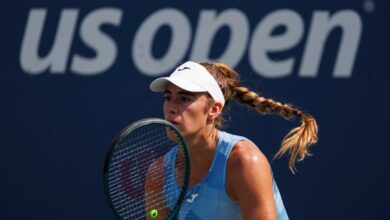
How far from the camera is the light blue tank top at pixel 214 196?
2.88 metres

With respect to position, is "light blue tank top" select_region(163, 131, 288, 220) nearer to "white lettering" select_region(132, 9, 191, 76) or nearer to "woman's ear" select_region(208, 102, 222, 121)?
"woman's ear" select_region(208, 102, 222, 121)

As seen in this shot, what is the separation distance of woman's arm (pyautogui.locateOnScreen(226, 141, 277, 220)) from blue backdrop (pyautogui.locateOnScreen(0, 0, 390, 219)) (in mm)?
1659

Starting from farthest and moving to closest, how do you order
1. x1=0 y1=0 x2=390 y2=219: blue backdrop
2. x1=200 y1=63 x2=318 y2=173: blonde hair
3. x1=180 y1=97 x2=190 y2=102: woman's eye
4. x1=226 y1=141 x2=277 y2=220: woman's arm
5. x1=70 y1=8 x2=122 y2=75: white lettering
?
x1=70 y1=8 x2=122 y2=75: white lettering
x1=0 y1=0 x2=390 y2=219: blue backdrop
x1=200 y1=63 x2=318 y2=173: blonde hair
x1=180 y1=97 x2=190 y2=102: woman's eye
x1=226 y1=141 x2=277 y2=220: woman's arm

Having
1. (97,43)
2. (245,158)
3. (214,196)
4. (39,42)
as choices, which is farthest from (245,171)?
(39,42)

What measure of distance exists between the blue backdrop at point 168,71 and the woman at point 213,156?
1.45m

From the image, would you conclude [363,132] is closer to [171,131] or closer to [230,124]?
[230,124]

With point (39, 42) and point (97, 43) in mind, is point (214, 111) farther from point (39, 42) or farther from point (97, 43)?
point (39, 42)

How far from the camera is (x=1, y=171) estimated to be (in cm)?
487

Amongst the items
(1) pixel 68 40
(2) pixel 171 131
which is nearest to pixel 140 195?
(2) pixel 171 131

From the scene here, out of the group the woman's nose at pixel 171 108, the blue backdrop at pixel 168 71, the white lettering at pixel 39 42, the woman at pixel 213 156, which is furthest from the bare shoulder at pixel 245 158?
the white lettering at pixel 39 42

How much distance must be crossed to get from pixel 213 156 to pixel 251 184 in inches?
Result: 9.3

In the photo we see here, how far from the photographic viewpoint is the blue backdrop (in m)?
4.42

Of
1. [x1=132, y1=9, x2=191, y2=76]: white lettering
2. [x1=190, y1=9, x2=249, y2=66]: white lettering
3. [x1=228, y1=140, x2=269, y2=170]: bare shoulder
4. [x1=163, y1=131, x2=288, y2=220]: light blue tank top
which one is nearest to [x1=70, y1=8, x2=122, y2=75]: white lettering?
[x1=132, y1=9, x2=191, y2=76]: white lettering

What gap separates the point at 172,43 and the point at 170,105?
1.82m
